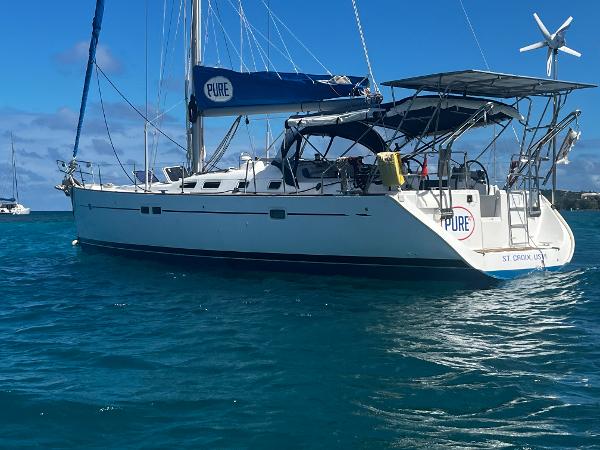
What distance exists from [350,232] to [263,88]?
443 centimetres

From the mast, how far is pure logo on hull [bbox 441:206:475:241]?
274 inches

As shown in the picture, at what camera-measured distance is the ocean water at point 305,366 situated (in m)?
4.55

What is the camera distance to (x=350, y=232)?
37.0 ft

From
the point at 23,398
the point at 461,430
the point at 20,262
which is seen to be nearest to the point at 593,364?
the point at 461,430

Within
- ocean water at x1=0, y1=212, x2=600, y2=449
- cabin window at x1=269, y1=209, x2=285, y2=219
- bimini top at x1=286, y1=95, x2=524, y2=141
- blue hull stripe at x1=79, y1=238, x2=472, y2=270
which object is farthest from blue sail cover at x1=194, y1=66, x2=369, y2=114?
ocean water at x1=0, y1=212, x2=600, y2=449

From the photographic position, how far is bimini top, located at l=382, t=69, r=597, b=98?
10555mm

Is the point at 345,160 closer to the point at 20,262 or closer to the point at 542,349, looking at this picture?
the point at 542,349

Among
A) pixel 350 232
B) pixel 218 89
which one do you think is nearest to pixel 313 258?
pixel 350 232

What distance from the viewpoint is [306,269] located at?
1211 cm

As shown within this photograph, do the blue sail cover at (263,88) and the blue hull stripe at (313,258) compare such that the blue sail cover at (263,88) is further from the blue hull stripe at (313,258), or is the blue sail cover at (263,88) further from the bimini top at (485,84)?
the blue hull stripe at (313,258)

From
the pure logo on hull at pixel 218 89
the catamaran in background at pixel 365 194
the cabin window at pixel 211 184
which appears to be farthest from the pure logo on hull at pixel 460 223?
the pure logo on hull at pixel 218 89

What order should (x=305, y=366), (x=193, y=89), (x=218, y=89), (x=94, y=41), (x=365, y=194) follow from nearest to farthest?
(x=305, y=366) → (x=365, y=194) → (x=218, y=89) → (x=193, y=89) → (x=94, y=41)

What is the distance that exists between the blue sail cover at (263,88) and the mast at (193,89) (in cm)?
60

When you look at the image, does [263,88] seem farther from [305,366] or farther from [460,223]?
[305,366]
